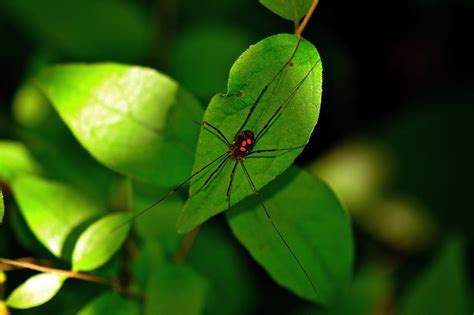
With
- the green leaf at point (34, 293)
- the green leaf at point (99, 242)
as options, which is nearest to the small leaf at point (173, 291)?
the green leaf at point (99, 242)

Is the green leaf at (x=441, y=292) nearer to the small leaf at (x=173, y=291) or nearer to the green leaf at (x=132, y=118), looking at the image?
the small leaf at (x=173, y=291)

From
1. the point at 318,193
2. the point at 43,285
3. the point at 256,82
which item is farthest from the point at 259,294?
the point at 256,82

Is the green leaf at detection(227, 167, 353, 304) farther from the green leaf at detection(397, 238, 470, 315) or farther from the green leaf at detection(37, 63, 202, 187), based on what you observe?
the green leaf at detection(397, 238, 470, 315)

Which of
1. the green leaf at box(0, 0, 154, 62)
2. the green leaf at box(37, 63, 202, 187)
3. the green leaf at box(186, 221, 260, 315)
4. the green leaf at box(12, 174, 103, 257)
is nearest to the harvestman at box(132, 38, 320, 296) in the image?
the green leaf at box(37, 63, 202, 187)

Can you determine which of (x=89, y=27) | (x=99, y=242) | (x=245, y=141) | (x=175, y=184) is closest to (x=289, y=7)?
(x=245, y=141)

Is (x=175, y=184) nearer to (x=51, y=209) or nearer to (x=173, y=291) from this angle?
(x=173, y=291)

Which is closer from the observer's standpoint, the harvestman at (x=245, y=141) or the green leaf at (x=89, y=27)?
the harvestman at (x=245, y=141)
